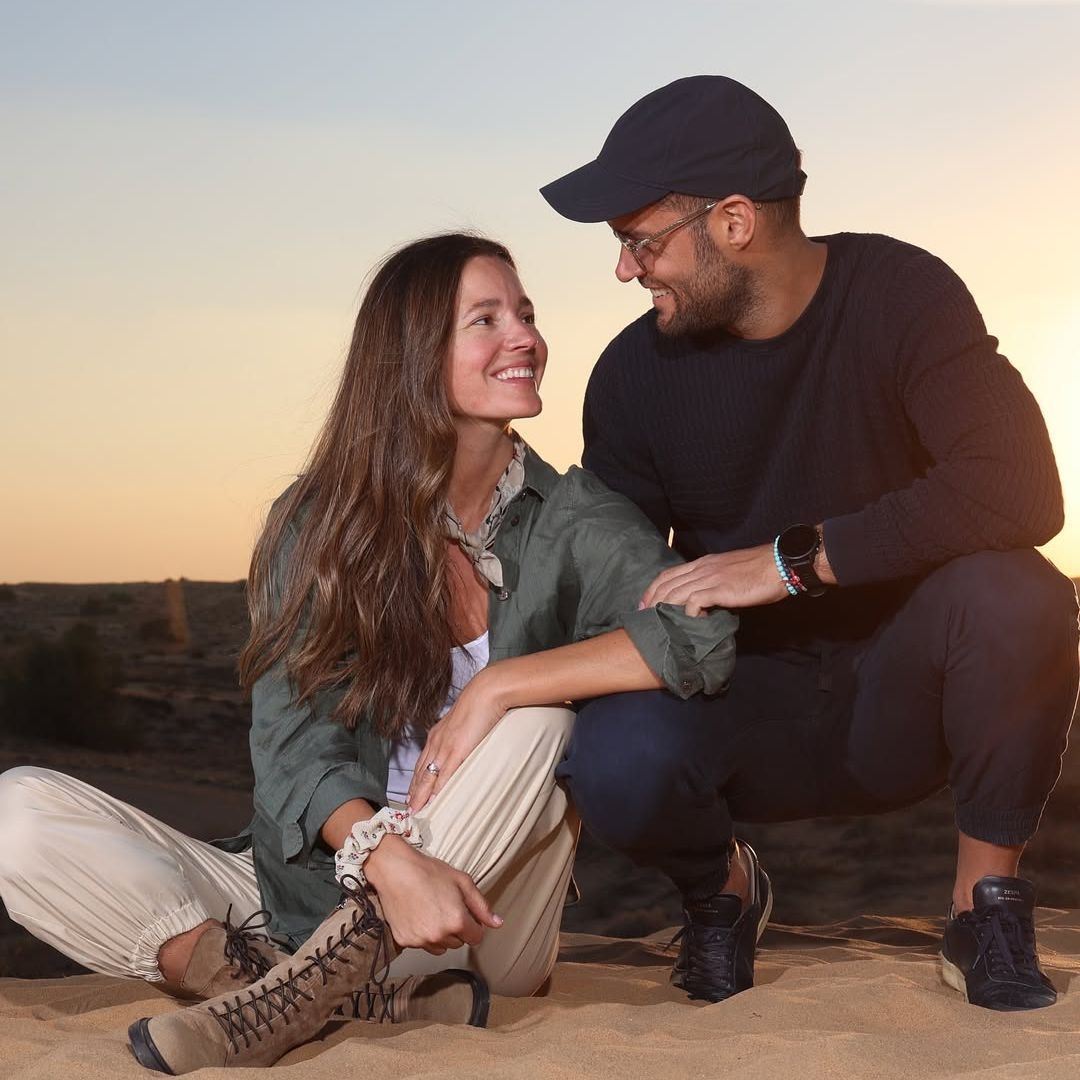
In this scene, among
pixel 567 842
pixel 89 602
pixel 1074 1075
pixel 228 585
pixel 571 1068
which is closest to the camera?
pixel 1074 1075

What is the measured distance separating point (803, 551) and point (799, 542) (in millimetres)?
22

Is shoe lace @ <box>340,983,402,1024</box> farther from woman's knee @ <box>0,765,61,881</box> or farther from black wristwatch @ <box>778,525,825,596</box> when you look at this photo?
black wristwatch @ <box>778,525,825,596</box>

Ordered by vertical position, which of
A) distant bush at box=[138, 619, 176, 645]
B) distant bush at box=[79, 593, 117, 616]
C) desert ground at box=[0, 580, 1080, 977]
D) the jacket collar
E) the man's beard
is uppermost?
the man's beard

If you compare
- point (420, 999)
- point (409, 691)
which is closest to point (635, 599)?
point (409, 691)

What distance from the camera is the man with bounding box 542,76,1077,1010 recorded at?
2781 millimetres

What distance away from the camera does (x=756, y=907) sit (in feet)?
10.3

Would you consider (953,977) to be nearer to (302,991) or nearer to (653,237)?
(302,991)

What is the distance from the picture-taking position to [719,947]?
3.05 m

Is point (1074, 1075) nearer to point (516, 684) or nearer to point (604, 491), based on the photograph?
point (516, 684)

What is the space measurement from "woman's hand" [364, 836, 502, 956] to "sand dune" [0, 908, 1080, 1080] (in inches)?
7.6

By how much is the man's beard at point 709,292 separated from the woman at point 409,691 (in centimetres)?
31

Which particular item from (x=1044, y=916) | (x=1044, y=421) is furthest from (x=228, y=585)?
(x=1044, y=421)

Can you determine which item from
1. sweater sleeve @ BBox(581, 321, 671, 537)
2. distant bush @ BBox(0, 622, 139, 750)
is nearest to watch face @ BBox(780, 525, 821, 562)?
sweater sleeve @ BBox(581, 321, 671, 537)

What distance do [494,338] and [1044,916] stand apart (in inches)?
109
